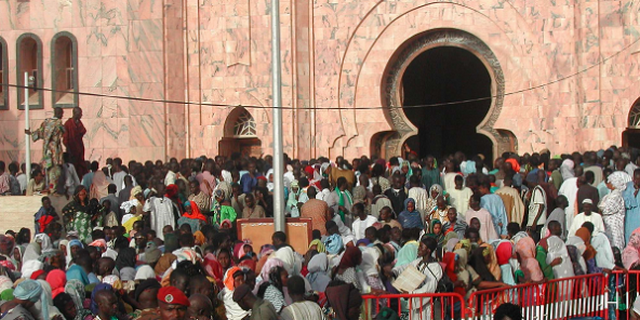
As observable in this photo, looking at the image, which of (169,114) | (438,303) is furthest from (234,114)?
(438,303)

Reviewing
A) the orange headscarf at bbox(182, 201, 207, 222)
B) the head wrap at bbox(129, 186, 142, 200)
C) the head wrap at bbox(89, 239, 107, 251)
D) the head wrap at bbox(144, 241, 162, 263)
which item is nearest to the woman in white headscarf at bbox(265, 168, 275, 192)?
the orange headscarf at bbox(182, 201, 207, 222)

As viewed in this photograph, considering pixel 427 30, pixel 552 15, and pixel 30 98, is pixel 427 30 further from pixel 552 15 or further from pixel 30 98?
pixel 30 98

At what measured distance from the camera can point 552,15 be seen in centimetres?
2300

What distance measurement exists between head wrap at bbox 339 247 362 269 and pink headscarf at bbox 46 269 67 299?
10.3ft

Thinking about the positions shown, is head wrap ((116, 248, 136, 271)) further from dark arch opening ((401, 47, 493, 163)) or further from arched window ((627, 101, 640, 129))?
dark arch opening ((401, 47, 493, 163))

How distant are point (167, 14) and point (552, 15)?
343 inches

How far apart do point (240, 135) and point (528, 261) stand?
12314mm

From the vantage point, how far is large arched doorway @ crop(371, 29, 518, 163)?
2355cm

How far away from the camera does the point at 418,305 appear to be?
12.1 metres

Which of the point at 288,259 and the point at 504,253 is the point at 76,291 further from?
the point at 504,253

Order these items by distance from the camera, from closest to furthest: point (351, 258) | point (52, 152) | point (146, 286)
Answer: point (146, 286), point (351, 258), point (52, 152)

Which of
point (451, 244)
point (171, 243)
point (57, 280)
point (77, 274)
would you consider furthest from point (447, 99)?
point (57, 280)

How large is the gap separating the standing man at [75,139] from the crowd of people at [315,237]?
0.18 meters

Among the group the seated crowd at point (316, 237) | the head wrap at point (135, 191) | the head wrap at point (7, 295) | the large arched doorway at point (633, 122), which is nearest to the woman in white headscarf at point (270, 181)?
the seated crowd at point (316, 237)
